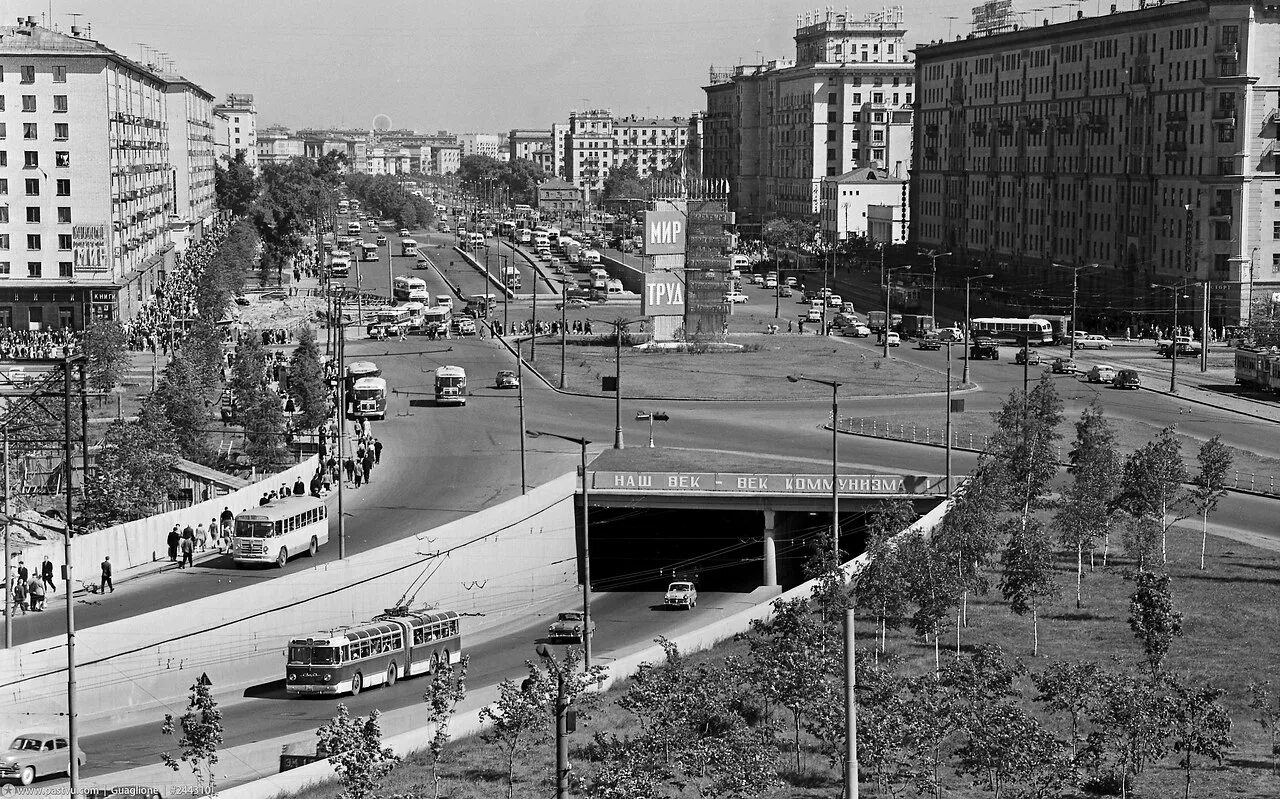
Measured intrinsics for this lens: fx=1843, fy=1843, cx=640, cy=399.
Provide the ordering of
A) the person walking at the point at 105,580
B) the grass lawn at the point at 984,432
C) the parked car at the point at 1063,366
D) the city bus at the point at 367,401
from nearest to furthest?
the person walking at the point at 105,580 → the grass lawn at the point at 984,432 → the city bus at the point at 367,401 → the parked car at the point at 1063,366

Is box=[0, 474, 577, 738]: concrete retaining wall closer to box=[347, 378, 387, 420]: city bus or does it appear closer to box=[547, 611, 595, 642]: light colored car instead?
box=[547, 611, 595, 642]: light colored car

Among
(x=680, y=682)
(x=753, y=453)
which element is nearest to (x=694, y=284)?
(x=753, y=453)

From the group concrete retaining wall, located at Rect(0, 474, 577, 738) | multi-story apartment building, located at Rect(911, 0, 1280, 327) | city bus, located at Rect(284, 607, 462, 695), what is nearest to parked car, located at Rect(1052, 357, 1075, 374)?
multi-story apartment building, located at Rect(911, 0, 1280, 327)

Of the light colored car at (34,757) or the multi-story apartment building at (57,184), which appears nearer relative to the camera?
the light colored car at (34,757)

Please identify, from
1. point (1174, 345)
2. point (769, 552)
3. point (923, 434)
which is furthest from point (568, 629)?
point (1174, 345)

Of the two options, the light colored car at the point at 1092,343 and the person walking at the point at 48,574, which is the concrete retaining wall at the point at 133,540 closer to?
the person walking at the point at 48,574

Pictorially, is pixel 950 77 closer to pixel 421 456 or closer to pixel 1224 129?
pixel 1224 129

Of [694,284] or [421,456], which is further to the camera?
[694,284]

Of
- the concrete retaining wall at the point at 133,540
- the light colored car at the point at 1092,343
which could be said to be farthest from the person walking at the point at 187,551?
the light colored car at the point at 1092,343
